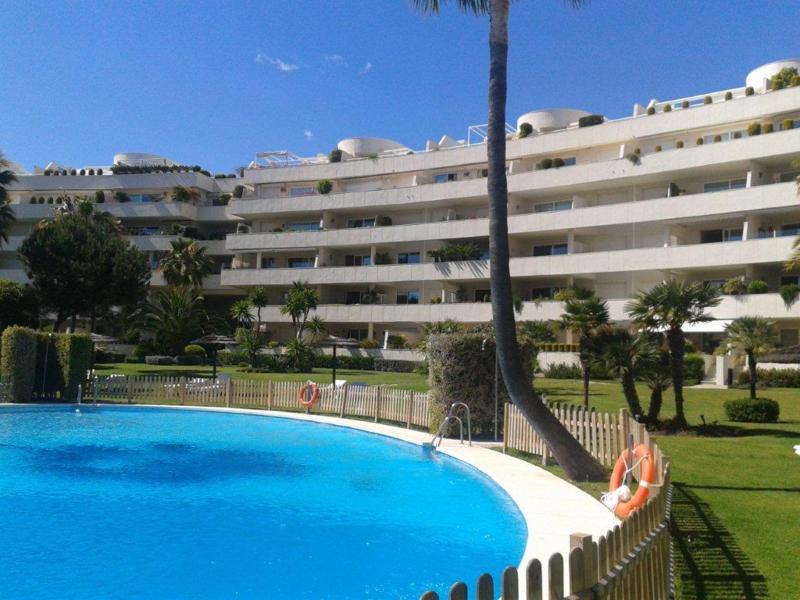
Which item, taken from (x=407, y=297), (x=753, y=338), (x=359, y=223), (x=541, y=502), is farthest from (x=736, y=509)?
(x=359, y=223)

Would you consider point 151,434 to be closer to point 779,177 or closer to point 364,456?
point 364,456

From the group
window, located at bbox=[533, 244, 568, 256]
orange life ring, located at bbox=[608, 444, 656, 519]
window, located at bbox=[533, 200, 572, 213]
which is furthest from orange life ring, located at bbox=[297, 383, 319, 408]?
window, located at bbox=[533, 200, 572, 213]

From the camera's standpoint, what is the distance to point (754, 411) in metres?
20.4

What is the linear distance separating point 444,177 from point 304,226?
13.4 metres

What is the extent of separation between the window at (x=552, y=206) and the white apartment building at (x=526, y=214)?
87 millimetres

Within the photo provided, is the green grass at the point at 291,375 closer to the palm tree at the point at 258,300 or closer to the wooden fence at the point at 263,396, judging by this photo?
the wooden fence at the point at 263,396

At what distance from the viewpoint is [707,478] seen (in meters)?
12.2

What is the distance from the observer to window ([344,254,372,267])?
56.8 meters

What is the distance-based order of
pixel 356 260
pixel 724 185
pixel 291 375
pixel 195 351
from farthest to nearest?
1. pixel 356 260
2. pixel 195 351
3. pixel 724 185
4. pixel 291 375

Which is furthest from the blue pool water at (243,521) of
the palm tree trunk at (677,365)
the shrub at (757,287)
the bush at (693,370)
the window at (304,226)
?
the window at (304,226)

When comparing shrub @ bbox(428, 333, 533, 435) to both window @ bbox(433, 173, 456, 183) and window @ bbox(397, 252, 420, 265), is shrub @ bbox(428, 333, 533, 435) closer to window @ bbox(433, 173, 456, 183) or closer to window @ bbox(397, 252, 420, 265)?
window @ bbox(397, 252, 420, 265)

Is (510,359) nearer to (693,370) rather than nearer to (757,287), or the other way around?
(693,370)

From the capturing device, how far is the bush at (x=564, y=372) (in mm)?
38312

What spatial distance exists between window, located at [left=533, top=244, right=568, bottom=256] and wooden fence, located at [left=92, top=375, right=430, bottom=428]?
89.3 feet
